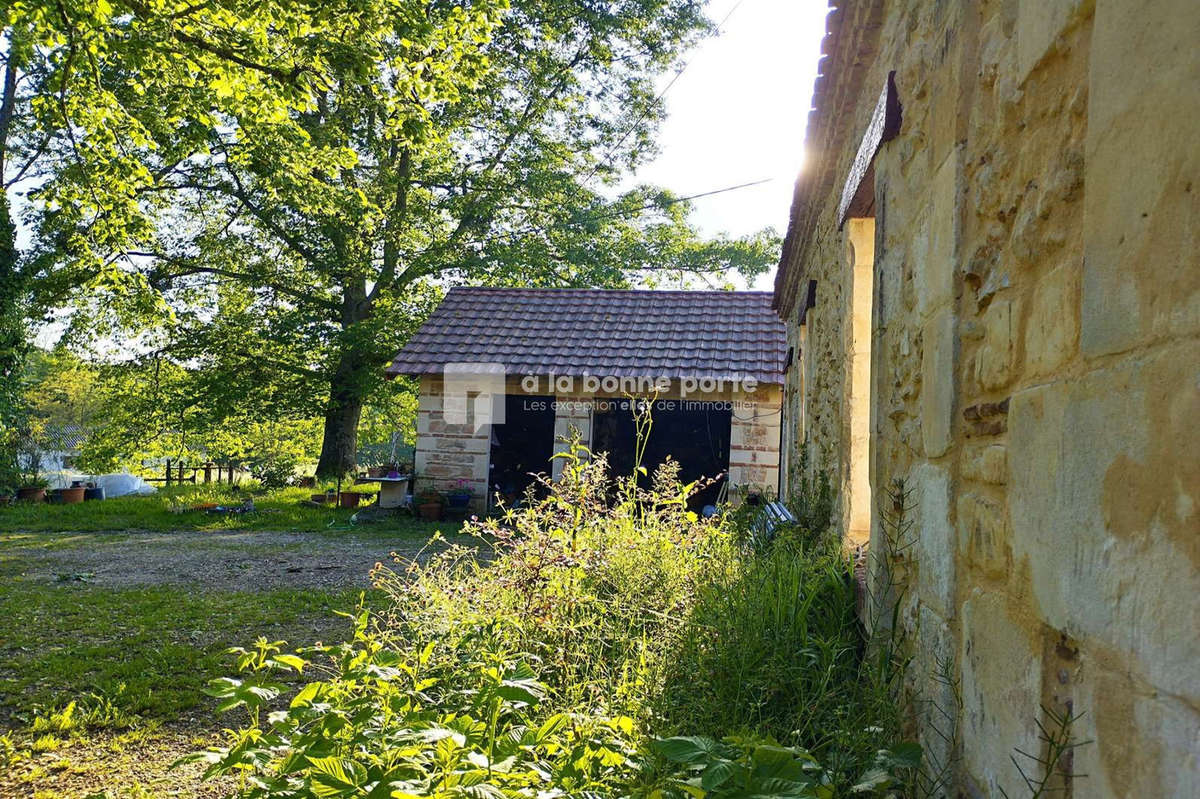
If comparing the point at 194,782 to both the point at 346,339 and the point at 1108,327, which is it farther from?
the point at 346,339

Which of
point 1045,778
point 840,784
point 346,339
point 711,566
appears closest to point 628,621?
point 711,566

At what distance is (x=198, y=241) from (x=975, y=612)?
1732cm

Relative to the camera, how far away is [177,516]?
11.9 m

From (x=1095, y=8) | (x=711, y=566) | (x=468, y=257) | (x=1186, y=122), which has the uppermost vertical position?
(x=468, y=257)

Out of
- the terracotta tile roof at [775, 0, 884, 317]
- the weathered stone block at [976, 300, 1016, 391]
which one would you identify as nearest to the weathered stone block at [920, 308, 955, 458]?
the weathered stone block at [976, 300, 1016, 391]

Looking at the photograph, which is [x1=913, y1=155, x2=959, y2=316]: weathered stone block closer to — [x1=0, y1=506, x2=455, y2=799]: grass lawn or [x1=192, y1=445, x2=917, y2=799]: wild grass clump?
[x1=192, y1=445, x2=917, y2=799]: wild grass clump

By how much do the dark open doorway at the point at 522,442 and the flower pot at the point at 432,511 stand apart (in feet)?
10.5

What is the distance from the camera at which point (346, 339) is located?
1520 cm

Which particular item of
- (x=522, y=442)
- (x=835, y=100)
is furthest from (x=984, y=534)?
(x=522, y=442)

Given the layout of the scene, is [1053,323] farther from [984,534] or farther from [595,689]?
[595,689]

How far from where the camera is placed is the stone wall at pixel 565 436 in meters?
11.3

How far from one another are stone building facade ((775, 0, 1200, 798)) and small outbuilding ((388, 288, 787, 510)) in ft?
25.8

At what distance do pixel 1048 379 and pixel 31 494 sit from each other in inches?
633

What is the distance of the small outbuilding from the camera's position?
11.4 meters
